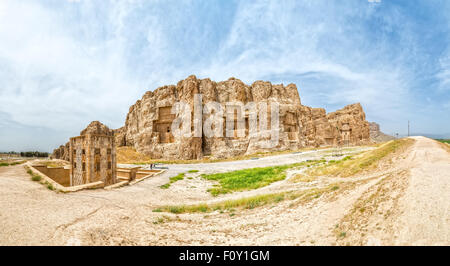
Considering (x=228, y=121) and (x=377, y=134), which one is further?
(x=377, y=134)

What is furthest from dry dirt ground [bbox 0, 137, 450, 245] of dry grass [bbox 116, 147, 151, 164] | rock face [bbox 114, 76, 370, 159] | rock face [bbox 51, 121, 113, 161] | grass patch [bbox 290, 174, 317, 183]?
rock face [bbox 51, 121, 113, 161]

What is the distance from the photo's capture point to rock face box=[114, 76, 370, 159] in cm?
3978

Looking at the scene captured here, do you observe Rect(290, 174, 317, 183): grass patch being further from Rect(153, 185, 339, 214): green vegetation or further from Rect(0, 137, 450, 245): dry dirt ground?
Rect(0, 137, 450, 245): dry dirt ground

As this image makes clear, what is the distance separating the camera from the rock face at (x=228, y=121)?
39781 mm

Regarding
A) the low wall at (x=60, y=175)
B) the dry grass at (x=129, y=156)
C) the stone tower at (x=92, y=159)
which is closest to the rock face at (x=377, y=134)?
the dry grass at (x=129, y=156)

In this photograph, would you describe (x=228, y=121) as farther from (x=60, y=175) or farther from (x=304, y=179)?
(x=304, y=179)

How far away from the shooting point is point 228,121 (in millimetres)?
42562

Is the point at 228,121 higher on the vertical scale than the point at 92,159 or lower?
higher

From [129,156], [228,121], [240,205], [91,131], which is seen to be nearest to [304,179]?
[240,205]

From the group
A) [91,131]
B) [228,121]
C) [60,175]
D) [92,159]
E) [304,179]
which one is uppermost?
[228,121]

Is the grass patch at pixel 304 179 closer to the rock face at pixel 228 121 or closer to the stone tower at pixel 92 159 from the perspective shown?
the stone tower at pixel 92 159
